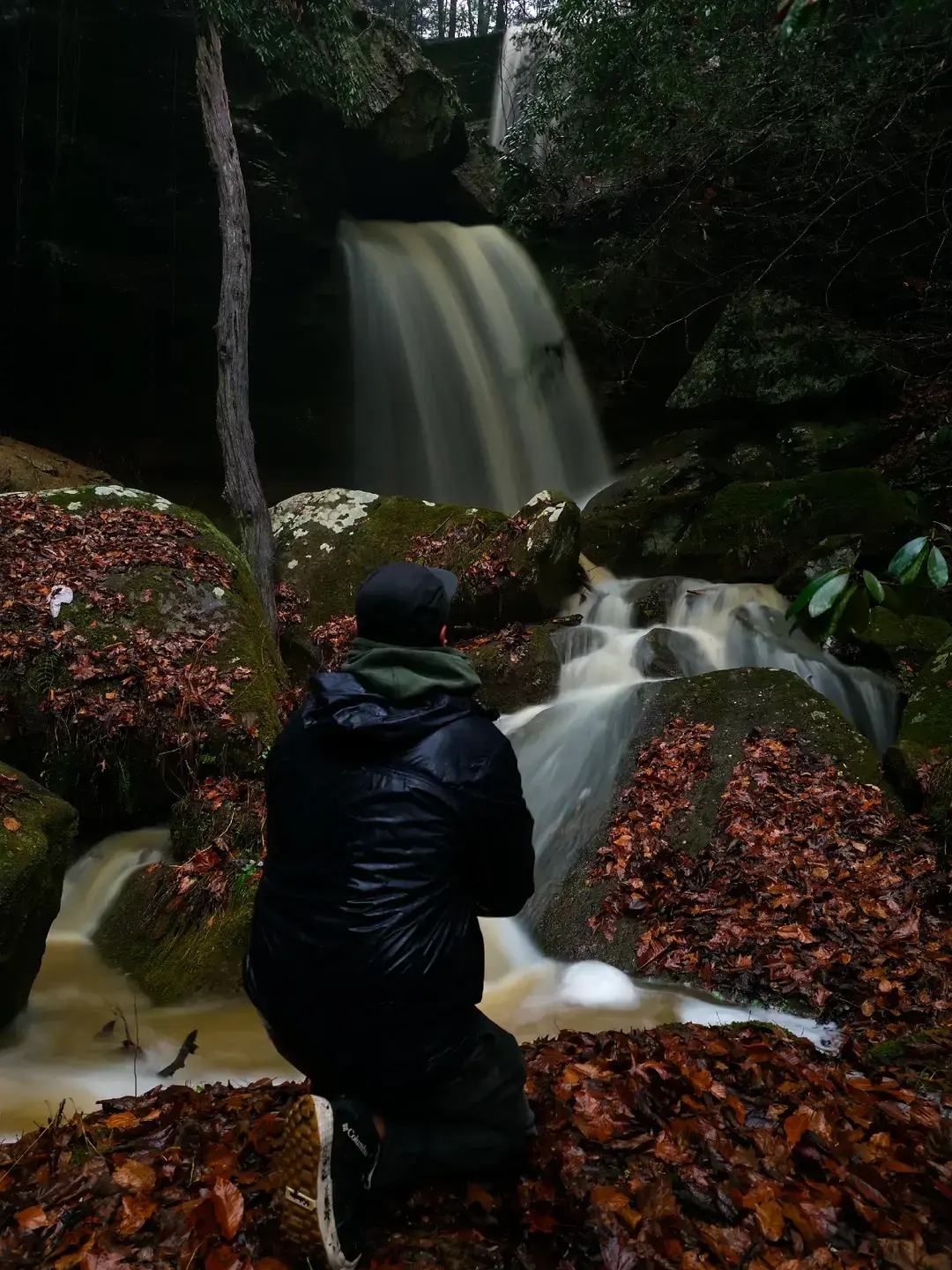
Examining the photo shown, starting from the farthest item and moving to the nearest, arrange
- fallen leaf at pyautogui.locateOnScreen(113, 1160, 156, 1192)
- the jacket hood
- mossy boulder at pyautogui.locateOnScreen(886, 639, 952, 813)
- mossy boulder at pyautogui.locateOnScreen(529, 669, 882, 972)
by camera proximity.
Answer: mossy boulder at pyautogui.locateOnScreen(886, 639, 952, 813)
mossy boulder at pyautogui.locateOnScreen(529, 669, 882, 972)
fallen leaf at pyautogui.locateOnScreen(113, 1160, 156, 1192)
the jacket hood

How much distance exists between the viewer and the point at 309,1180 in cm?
188

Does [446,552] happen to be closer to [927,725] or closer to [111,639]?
[111,639]

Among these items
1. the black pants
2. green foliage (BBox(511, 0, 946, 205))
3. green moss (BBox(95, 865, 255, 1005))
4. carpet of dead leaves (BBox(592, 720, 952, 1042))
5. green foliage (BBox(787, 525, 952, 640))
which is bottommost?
green moss (BBox(95, 865, 255, 1005))

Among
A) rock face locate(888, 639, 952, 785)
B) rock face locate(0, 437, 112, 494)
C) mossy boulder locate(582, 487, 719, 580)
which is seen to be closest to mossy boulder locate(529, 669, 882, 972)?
rock face locate(888, 639, 952, 785)

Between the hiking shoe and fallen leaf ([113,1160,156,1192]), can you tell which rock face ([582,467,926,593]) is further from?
fallen leaf ([113,1160,156,1192])

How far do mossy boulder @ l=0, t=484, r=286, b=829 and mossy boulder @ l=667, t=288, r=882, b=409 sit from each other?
8466mm

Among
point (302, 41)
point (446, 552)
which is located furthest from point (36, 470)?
point (302, 41)

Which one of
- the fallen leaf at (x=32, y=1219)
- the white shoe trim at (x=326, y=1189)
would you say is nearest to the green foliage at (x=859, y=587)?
the white shoe trim at (x=326, y=1189)

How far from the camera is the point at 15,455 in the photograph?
11000mm

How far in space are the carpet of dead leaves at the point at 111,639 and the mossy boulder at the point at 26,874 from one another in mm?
1359

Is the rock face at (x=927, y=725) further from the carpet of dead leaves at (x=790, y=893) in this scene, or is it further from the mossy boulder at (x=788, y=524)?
the mossy boulder at (x=788, y=524)

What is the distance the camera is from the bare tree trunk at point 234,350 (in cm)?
877

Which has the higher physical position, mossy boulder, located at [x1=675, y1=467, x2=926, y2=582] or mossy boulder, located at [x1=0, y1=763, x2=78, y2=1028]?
mossy boulder, located at [x1=675, y1=467, x2=926, y2=582]

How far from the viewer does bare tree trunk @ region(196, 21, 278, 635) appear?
345 inches
